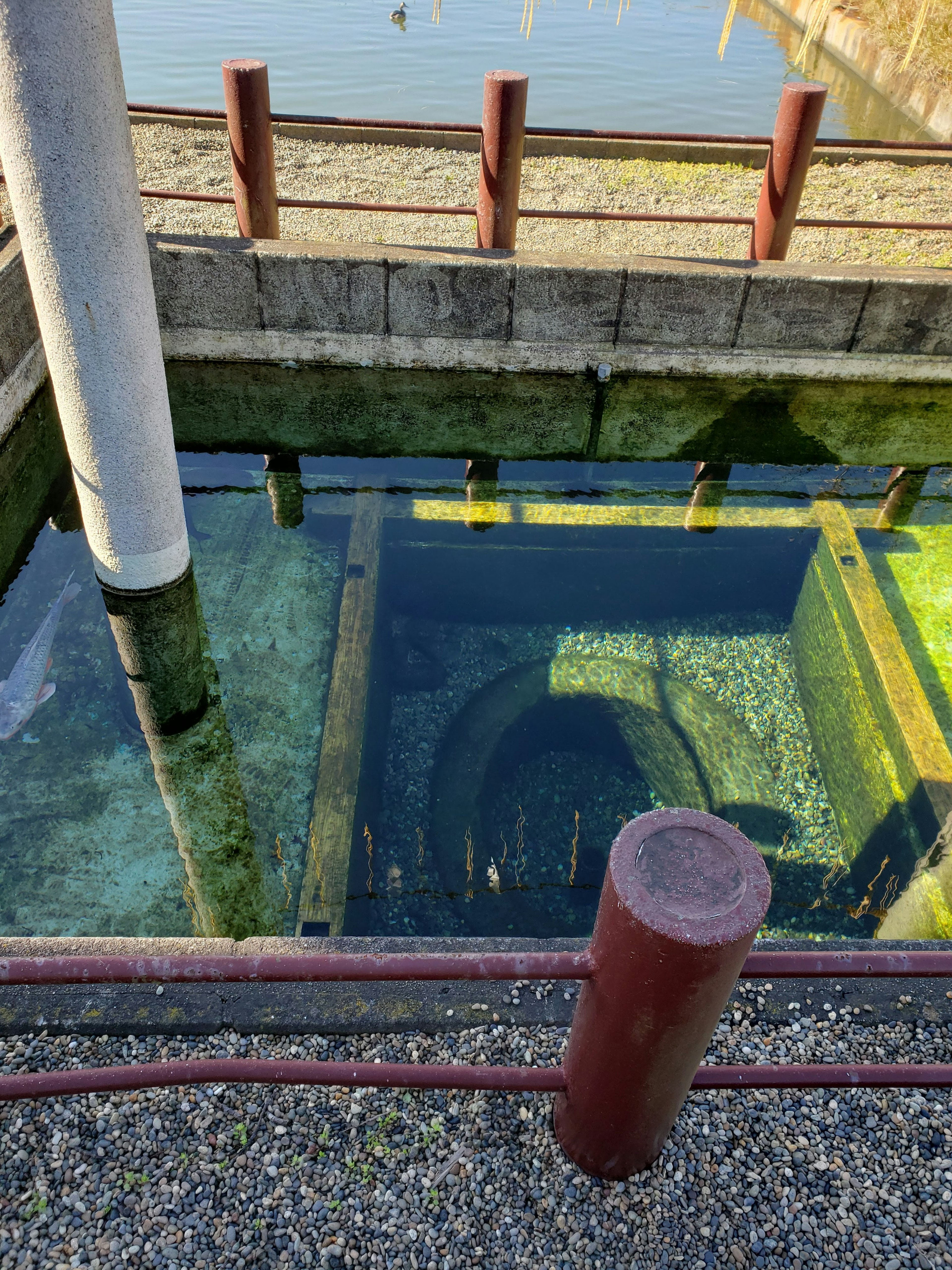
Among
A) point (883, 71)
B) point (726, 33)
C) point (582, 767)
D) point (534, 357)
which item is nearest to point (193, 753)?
point (582, 767)

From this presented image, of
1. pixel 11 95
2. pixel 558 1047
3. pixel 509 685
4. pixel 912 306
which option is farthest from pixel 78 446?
pixel 912 306

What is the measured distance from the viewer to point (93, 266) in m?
3.44

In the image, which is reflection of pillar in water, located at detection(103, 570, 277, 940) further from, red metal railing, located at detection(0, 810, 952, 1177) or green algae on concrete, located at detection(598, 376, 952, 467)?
green algae on concrete, located at detection(598, 376, 952, 467)

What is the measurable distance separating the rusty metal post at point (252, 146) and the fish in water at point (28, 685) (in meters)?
3.03

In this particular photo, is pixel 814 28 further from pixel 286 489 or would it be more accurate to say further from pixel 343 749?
pixel 343 749

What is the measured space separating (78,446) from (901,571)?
5190mm

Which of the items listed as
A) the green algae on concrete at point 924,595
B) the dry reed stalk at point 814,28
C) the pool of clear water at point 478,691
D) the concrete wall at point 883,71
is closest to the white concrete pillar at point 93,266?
the pool of clear water at point 478,691

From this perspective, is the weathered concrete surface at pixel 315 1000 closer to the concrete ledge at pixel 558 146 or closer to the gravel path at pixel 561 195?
the gravel path at pixel 561 195

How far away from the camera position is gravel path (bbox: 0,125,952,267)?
7.48 m

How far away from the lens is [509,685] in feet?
16.9

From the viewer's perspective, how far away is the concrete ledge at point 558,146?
9469 mm

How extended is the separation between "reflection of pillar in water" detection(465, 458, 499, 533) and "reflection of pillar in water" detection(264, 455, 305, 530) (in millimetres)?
1231

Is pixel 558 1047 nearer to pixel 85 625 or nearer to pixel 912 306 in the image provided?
pixel 85 625

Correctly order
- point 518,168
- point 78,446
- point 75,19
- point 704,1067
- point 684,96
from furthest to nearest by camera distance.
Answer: point 684,96 → point 518,168 → point 78,446 → point 75,19 → point 704,1067
